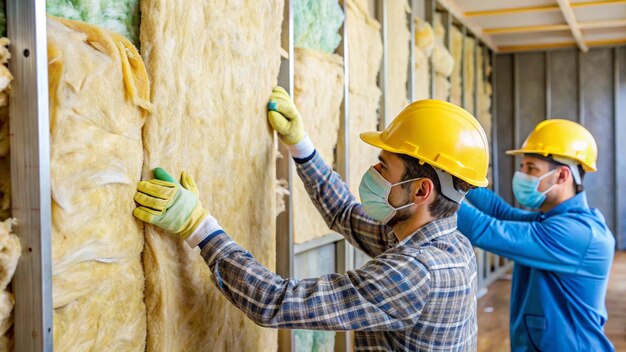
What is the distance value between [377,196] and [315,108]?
1.06 meters

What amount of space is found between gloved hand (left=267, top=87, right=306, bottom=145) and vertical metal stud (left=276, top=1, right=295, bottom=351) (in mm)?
189

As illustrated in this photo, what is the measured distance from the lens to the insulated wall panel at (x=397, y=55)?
3.92m

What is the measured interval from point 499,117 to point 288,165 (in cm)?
659

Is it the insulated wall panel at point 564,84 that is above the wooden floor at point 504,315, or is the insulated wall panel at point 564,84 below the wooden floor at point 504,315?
above

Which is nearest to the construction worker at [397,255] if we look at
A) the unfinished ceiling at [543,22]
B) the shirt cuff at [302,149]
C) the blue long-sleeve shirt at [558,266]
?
the shirt cuff at [302,149]

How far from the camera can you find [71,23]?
1320mm

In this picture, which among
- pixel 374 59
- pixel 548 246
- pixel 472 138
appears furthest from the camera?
pixel 374 59

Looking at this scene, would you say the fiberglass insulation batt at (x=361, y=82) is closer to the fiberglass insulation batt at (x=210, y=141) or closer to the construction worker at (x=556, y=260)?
the construction worker at (x=556, y=260)

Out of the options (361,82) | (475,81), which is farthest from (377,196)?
(475,81)

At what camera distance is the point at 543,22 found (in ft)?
21.3

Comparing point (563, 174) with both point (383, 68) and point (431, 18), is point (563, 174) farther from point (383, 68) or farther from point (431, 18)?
point (431, 18)

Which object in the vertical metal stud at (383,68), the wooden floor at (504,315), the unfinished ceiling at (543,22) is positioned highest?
the unfinished ceiling at (543,22)

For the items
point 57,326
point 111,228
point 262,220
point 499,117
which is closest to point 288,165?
point 262,220

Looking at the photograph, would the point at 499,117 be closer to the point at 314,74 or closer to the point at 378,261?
the point at 314,74
